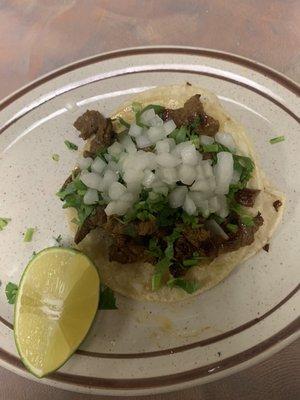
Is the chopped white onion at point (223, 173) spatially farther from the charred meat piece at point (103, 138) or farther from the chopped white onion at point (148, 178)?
the charred meat piece at point (103, 138)

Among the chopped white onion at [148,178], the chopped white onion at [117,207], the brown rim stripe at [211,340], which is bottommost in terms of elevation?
the brown rim stripe at [211,340]

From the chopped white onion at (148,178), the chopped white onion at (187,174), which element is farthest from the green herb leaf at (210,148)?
the chopped white onion at (148,178)

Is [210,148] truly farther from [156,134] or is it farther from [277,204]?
[277,204]

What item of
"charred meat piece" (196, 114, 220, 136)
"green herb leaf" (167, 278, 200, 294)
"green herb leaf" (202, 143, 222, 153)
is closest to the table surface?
"charred meat piece" (196, 114, 220, 136)

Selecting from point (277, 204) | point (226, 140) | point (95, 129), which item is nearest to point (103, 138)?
point (95, 129)

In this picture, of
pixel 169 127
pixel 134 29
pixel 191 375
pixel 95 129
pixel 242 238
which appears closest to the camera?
pixel 191 375

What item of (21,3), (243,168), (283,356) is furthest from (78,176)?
(21,3)

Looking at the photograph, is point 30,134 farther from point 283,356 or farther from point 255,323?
→ point 283,356
